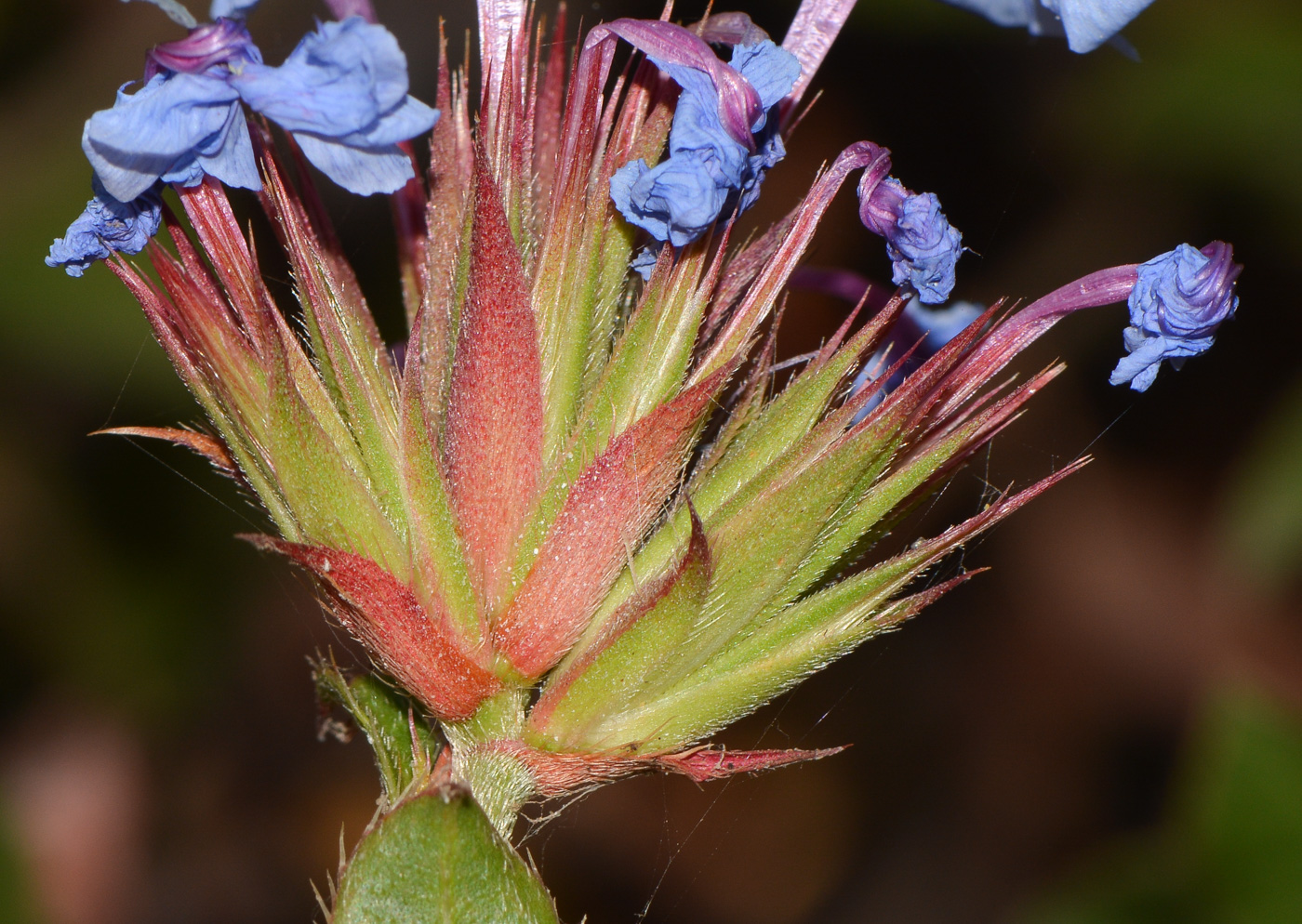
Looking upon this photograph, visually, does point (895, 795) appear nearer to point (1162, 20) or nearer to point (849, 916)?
point (849, 916)

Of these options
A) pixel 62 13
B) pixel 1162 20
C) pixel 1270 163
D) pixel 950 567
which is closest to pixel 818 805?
pixel 950 567

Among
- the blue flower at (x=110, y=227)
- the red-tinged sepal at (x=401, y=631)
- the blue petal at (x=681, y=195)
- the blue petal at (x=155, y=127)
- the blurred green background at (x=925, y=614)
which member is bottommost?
the blurred green background at (x=925, y=614)

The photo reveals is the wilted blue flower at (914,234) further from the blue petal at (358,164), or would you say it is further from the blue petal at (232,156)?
the blue petal at (232,156)

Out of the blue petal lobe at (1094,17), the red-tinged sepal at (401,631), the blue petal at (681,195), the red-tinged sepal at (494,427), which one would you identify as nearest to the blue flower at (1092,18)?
the blue petal lobe at (1094,17)

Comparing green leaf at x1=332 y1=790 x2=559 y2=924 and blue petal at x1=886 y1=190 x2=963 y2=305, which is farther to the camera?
blue petal at x1=886 y1=190 x2=963 y2=305

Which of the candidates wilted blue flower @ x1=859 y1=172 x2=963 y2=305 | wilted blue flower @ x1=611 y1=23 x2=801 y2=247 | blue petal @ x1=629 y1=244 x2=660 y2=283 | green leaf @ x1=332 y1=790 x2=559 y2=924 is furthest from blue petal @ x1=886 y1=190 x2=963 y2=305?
green leaf @ x1=332 y1=790 x2=559 y2=924

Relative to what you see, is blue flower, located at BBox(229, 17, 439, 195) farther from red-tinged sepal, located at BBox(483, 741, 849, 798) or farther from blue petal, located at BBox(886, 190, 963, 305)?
red-tinged sepal, located at BBox(483, 741, 849, 798)
